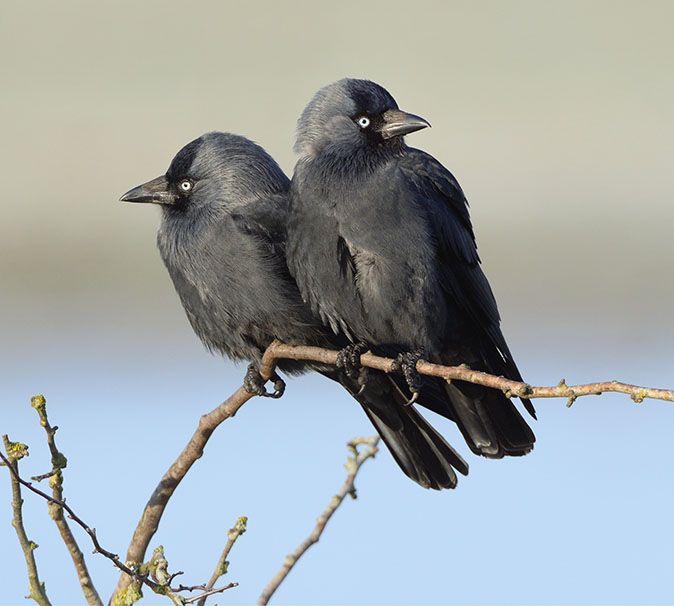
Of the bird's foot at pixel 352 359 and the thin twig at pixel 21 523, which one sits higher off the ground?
the bird's foot at pixel 352 359

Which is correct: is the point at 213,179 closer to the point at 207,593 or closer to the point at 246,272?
the point at 246,272

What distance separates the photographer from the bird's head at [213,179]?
17.0ft

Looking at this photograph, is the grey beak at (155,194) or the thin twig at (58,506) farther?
the grey beak at (155,194)

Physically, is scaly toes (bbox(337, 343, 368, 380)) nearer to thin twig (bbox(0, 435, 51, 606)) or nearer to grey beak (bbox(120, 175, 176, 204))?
grey beak (bbox(120, 175, 176, 204))

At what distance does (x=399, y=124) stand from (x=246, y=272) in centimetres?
92

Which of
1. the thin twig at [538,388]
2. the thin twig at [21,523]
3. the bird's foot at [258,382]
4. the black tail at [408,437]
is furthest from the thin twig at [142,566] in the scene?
the black tail at [408,437]

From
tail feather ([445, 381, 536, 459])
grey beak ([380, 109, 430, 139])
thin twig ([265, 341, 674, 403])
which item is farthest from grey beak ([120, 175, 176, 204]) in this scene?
thin twig ([265, 341, 674, 403])

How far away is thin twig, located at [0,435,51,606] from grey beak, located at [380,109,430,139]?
2.60 metres

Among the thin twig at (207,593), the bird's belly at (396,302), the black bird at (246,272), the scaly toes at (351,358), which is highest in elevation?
the black bird at (246,272)

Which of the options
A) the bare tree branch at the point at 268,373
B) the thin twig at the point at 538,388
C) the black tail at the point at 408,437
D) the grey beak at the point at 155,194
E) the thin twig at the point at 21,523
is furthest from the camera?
the grey beak at the point at 155,194

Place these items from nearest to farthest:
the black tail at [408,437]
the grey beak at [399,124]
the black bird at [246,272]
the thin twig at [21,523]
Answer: the thin twig at [21,523] < the grey beak at [399,124] < the black bird at [246,272] < the black tail at [408,437]

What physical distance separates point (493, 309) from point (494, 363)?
0.26 metres

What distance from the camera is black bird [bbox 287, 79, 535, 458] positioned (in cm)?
454

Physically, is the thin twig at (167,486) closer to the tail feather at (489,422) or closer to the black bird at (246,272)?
the black bird at (246,272)
